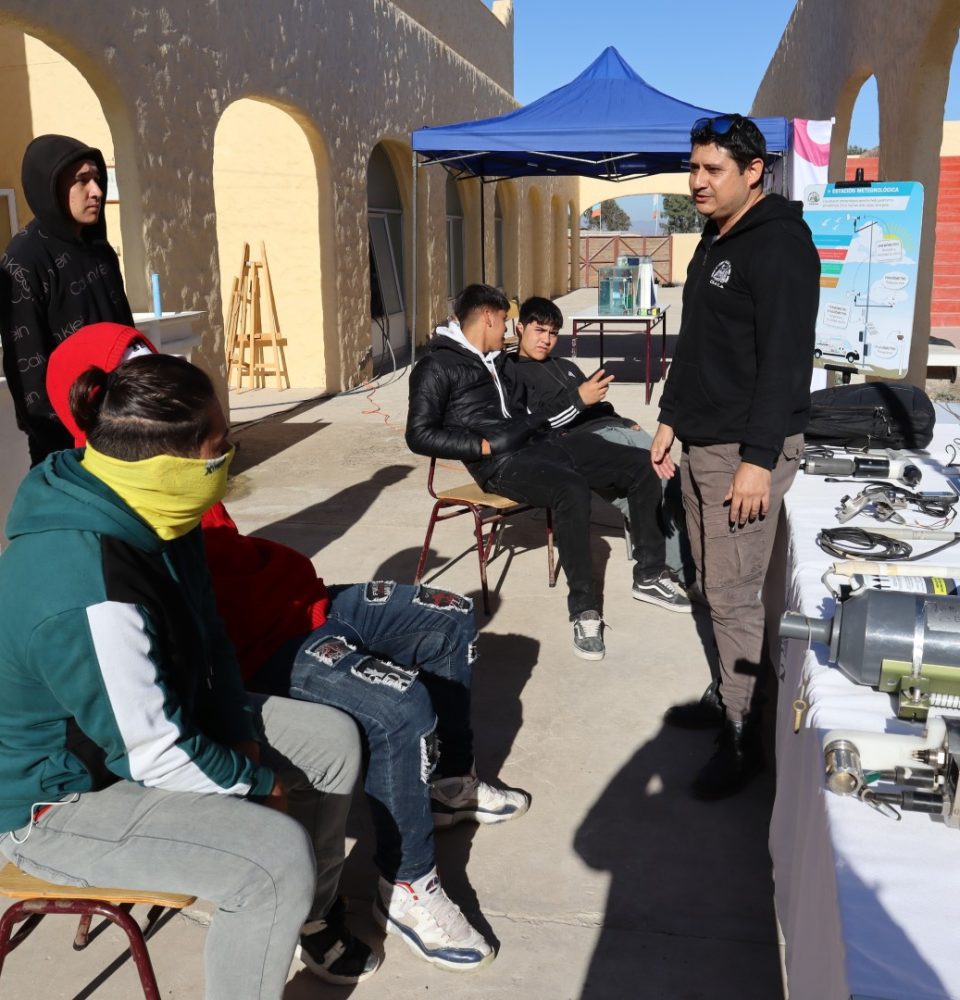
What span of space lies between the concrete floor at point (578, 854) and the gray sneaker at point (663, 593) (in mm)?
69

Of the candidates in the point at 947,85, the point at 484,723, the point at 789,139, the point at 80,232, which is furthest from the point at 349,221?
the point at 484,723

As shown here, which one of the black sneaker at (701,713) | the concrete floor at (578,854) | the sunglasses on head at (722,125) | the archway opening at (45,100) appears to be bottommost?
the concrete floor at (578,854)

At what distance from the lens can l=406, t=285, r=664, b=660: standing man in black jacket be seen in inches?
159

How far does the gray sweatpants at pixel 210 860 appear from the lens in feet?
5.47

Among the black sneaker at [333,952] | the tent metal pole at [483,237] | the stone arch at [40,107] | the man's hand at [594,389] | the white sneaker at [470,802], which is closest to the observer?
the black sneaker at [333,952]

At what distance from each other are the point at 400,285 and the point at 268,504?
790cm

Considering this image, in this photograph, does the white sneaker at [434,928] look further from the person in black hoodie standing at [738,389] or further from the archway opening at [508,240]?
the archway opening at [508,240]

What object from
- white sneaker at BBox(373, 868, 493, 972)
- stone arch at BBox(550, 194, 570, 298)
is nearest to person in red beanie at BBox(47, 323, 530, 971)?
white sneaker at BBox(373, 868, 493, 972)

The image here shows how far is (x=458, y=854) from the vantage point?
262 cm

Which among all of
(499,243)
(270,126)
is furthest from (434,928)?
(499,243)

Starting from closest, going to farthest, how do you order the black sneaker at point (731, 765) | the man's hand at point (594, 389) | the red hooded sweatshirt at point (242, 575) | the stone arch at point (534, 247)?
the red hooded sweatshirt at point (242, 575), the black sneaker at point (731, 765), the man's hand at point (594, 389), the stone arch at point (534, 247)

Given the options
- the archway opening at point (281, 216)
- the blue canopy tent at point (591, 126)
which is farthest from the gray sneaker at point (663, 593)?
the archway opening at point (281, 216)

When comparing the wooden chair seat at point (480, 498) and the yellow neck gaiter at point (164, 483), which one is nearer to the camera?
the yellow neck gaiter at point (164, 483)

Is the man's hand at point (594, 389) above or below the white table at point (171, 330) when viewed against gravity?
below
